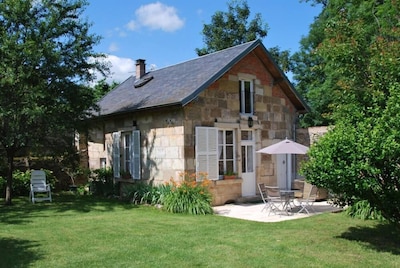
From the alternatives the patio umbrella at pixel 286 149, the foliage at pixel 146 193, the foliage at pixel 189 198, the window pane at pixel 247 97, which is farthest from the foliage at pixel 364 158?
the window pane at pixel 247 97

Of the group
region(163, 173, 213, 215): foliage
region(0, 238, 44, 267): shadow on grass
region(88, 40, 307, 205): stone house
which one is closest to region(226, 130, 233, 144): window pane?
region(88, 40, 307, 205): stone house

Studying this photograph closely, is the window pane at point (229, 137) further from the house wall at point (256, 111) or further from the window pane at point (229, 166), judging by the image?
the window pane at point (229, 166)

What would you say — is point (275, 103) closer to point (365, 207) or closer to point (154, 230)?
point (365, 207)

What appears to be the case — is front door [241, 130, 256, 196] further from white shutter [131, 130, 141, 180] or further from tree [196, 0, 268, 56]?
tree [196, 0, 268, 56]

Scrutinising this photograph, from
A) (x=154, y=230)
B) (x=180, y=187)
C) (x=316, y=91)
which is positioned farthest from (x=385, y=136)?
(x=316, y=91)

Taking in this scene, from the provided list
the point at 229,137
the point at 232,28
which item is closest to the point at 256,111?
the point at 229,137

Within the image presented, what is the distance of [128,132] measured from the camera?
1438 centimetres

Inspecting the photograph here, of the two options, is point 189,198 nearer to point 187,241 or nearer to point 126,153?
point 187,241

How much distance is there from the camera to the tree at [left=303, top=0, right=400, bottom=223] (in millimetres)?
6160

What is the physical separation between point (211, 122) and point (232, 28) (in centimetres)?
2195

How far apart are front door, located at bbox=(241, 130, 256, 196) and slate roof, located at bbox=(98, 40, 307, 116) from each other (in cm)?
242

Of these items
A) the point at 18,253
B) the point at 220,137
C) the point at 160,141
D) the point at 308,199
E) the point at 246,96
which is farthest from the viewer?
the point at 246,96

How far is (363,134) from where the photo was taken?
630cm

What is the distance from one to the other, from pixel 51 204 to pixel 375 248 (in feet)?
31.7
